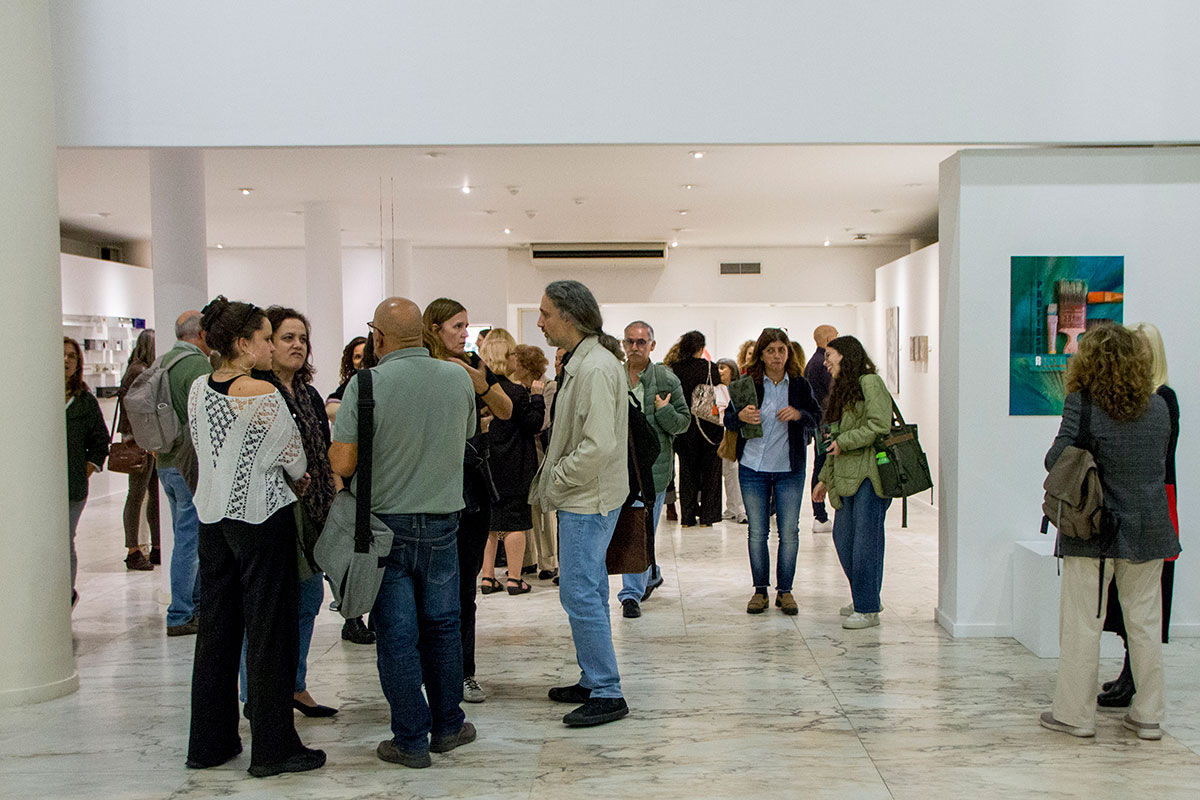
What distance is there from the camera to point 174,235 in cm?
638

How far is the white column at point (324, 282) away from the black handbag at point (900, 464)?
Answer: 5724mm

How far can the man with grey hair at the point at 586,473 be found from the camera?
3916mm

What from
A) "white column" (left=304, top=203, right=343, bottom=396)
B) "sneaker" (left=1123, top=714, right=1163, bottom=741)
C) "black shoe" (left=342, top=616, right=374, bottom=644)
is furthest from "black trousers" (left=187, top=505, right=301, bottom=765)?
"white column" (left=304, top=203, right=343, bottom=396)

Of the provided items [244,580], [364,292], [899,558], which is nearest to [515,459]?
[244,580]

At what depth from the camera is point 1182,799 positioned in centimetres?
339

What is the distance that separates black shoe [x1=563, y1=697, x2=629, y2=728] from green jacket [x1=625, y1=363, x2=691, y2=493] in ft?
6.20

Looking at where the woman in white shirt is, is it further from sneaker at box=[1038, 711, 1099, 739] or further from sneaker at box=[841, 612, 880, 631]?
sneaker at box=[841, 612, 880, 631]

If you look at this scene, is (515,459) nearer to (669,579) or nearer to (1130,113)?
(669,579)

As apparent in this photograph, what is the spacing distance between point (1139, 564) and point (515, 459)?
331 cm

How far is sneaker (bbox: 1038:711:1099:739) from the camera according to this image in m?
3.92

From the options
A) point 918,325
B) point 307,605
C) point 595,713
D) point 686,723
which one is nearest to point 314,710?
point 307,605

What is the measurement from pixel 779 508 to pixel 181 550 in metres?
3.33

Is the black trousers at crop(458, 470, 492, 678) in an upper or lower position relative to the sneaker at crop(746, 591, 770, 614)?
upper

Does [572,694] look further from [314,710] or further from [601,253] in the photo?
[601,253]
